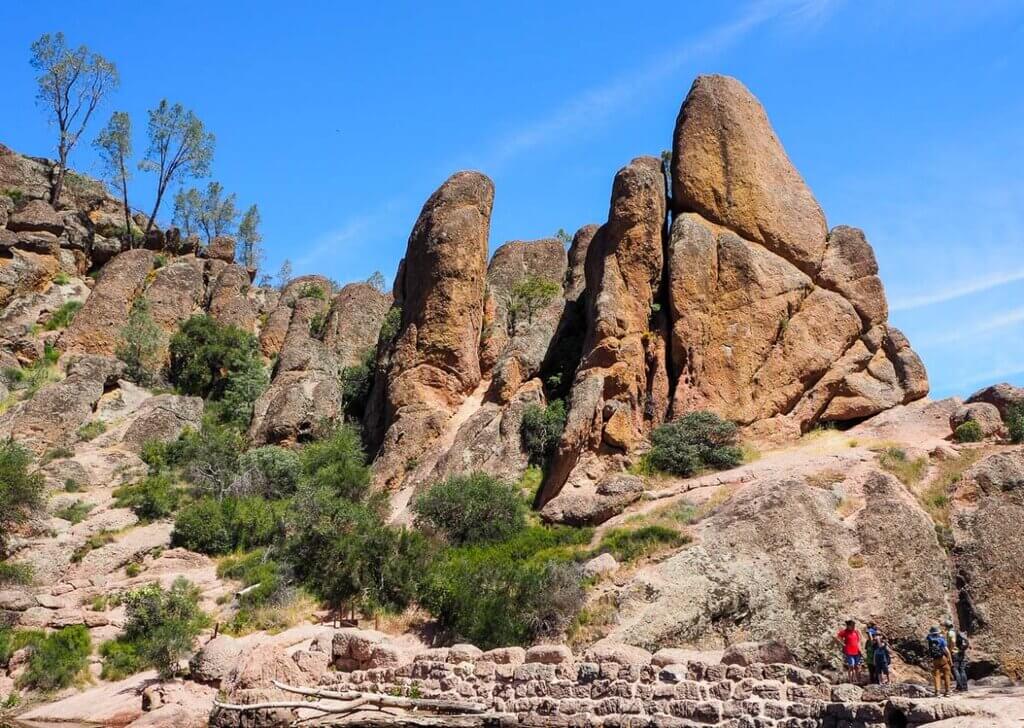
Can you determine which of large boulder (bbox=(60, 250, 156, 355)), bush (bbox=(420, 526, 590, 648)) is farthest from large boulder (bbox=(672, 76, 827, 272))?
large boulder (bbox=(60, 250, 156, 355))

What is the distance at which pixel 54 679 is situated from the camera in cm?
2073

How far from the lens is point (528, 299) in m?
39.0

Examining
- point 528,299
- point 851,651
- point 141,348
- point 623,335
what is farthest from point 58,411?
point 851,651

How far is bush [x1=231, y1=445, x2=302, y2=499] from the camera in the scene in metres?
32.2

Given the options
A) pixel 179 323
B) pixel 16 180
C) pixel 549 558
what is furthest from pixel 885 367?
pixel 16 180

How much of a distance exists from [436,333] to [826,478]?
16954 millimetres

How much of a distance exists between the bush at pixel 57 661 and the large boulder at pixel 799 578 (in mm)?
11753

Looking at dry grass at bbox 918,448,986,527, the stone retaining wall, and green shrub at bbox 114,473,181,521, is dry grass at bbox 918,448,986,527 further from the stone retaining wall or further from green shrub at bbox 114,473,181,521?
green shrub at bbox 114,473,181,521

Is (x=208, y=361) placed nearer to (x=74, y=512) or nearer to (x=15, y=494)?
(x=74, y=512)

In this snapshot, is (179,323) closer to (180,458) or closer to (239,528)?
(180,458)

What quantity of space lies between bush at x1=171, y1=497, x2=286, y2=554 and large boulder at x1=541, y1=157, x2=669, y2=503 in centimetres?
822

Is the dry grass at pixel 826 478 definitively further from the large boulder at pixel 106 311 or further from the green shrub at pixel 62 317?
the green shrub at pixel 62 317

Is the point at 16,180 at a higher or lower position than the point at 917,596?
higher

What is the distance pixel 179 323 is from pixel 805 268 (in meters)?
28.4
